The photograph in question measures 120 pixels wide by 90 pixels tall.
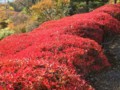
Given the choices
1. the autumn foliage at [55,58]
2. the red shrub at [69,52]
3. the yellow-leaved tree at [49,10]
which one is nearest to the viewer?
the autumn foliage at [55,58]

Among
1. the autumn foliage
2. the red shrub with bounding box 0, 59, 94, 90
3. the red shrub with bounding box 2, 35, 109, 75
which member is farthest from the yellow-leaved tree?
the red shrub with bounding box 0, 59, 94, 90

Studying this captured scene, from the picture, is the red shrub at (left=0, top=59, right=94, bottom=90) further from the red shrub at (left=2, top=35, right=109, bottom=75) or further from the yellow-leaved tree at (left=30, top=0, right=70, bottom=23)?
the yellow-leaved tree at (left=30, top=0, right=70, bottom=23)

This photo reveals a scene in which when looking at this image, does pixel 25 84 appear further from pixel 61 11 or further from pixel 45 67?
pixel 61 11

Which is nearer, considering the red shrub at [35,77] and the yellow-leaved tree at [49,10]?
the red shrub at [35,77]

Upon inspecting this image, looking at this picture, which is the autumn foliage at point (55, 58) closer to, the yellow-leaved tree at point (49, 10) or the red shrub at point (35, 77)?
the red shrub at point (35, 77)

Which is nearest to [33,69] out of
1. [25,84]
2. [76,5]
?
[25,84]

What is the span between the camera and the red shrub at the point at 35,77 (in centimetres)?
510

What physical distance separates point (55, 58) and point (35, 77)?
185 cm

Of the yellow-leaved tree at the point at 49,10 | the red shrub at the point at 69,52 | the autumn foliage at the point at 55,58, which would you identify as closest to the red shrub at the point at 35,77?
the autumn foliage at the point at 55,58

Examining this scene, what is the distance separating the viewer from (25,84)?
5.10 m

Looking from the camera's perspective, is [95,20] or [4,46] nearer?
[4,46]

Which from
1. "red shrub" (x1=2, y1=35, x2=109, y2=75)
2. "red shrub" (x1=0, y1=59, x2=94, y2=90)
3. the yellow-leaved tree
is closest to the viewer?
"red shrub" (x1=0, y1=59, x2=94, y2=90)

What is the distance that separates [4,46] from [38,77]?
3989 mm

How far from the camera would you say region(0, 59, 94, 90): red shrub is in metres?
5.10
